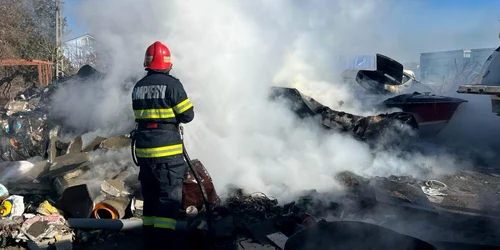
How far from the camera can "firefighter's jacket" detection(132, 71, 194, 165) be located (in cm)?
323

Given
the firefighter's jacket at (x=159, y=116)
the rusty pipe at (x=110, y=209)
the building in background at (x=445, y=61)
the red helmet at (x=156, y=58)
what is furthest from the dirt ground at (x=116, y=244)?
the building in background at (x=445, y=61)

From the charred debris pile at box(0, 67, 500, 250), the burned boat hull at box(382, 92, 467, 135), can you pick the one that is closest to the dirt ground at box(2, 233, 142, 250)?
the charred debris pile at box(0, 67, 500, 250)

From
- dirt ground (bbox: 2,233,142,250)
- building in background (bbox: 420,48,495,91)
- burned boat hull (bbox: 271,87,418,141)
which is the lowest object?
dirt ground (bbox: 2,233,142,250)

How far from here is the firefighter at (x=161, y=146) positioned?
3.24m

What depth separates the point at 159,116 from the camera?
3246 millimetres

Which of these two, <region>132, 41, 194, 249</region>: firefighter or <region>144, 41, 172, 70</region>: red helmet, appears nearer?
<region>132, 41, 194, 249</region>: firefighter

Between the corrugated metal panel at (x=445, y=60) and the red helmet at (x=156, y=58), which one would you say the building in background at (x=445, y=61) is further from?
the red helmet at (x=156, y=58)

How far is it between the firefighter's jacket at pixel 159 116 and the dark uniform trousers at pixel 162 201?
8cm

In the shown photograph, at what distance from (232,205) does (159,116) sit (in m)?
1.68

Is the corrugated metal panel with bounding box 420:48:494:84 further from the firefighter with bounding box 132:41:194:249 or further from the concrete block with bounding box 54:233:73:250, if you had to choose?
the concrete block with bounding box 54:233:73:250

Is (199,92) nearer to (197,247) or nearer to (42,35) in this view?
(197,247)

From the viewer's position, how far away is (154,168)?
3260mm

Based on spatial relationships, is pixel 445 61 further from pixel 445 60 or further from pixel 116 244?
pixel 116 244

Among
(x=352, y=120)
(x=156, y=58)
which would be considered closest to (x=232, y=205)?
(x=156, y=58)
